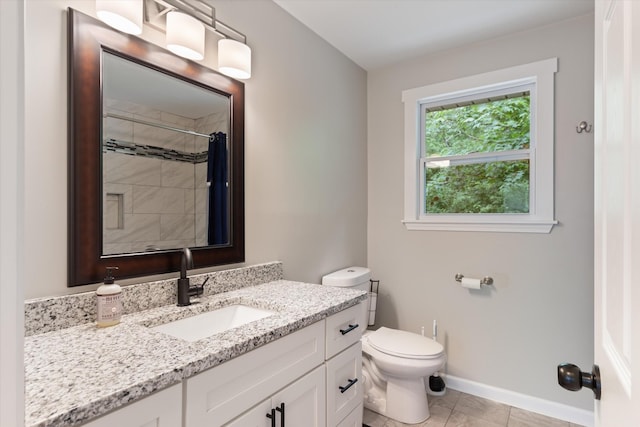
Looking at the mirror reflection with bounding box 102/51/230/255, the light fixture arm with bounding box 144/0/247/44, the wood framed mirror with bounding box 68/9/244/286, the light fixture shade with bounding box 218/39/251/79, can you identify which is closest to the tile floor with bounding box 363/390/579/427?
the wood framed mirror with bounding box 68/9/244/286

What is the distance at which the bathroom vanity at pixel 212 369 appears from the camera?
2.29 feet

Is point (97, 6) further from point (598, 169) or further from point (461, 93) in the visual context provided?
point (461, 93)

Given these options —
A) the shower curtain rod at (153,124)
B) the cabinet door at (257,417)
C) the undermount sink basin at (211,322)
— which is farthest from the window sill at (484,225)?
the cabinet door at (257,417)

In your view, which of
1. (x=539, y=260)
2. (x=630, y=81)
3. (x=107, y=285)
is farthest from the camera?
(x=539, y=260)

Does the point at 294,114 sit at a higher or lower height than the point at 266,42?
lower

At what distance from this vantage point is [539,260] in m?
2.21

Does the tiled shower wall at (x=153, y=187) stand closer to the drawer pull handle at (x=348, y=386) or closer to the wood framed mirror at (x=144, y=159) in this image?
the wood framed mirror at (x=144, y=159)

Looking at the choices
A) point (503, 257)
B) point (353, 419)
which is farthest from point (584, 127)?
point (353, 419)

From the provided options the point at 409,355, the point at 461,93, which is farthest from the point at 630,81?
the point at 461,93

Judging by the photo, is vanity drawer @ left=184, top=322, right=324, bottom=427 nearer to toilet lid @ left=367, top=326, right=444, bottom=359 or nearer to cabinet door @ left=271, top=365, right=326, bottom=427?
cabinet door @ left=271, top=365, right=326, bottom=427

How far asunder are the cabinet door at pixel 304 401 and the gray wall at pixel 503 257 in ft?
4.97

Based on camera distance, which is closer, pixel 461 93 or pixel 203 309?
pixel 203 309

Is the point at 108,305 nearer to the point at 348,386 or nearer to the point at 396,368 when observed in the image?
the point at 348,386

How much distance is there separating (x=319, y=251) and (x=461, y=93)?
157 cm
